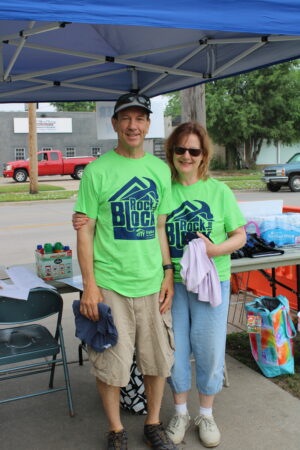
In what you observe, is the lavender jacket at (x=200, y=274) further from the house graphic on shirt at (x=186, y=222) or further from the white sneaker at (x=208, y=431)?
the white sneaker at (x=208, y=431)

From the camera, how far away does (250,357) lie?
4.27 m

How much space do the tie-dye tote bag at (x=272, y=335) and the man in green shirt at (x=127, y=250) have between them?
1235 millimetres

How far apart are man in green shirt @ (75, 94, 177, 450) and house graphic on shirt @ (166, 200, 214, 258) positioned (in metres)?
0.11

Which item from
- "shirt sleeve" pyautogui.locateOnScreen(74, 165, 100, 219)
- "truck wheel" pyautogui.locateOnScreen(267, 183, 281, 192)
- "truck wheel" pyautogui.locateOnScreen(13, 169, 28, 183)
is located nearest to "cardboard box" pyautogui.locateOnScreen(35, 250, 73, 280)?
"shirt sleeve" pyautogui.locateOnScreen(74, 165, 100, 219)

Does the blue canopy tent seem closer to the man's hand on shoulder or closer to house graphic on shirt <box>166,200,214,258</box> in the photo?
house graphic on shirt <box>166,200,214,258</box>

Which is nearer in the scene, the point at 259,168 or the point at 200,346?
the point at 200,346

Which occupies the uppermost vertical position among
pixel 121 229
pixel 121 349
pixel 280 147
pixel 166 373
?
pixel 280 147

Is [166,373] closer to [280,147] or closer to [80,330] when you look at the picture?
[80,330]

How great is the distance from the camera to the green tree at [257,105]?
105 ft

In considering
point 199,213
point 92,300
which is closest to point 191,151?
point 199,213

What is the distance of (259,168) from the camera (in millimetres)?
36406

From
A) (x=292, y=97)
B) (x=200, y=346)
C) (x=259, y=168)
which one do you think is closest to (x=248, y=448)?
(x=200, y=346)

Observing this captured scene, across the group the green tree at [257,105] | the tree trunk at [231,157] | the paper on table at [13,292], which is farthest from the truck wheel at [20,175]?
the paper on table at [13,292]

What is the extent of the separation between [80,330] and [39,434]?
94cm
